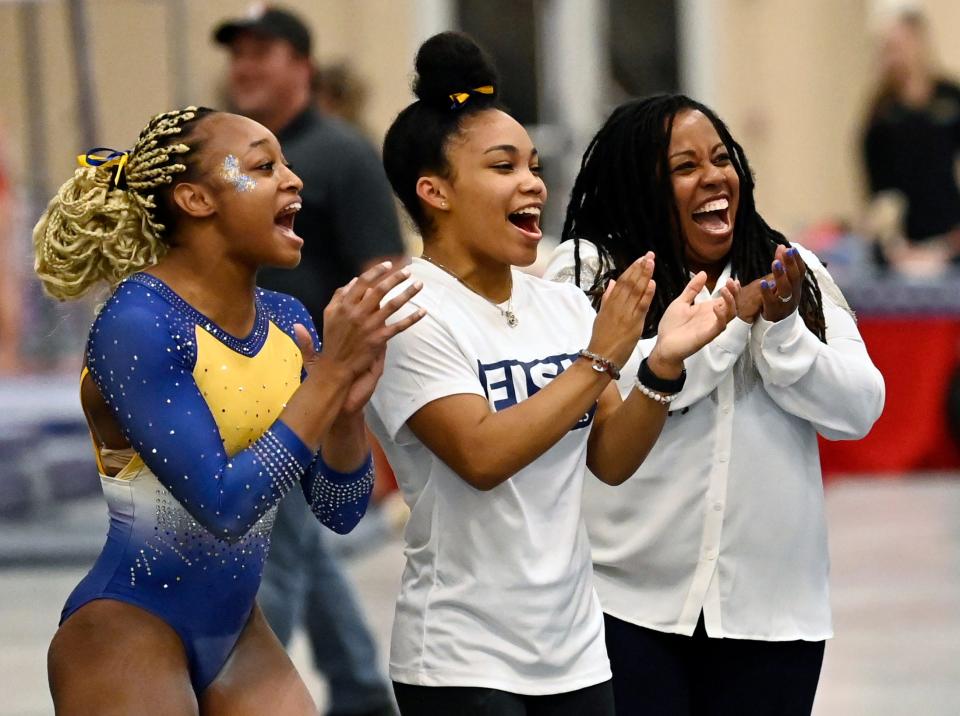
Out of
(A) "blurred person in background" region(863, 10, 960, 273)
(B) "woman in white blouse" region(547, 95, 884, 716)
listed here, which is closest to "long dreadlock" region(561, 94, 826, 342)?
(B) "woman in white blouse" region(547, 95, 884, 716)

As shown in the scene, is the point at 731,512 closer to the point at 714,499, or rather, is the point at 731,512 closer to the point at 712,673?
the point at 714,499

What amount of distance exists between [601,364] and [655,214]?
0.55 metres

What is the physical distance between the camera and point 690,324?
106 inches

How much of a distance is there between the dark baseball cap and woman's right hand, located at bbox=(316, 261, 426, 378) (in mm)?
2569

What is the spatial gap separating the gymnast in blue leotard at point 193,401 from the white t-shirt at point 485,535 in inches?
4.6

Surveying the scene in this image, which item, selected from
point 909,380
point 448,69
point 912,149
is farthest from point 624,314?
point 912,149

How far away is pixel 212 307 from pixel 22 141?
5032mm

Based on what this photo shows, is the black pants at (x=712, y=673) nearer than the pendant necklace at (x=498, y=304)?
No

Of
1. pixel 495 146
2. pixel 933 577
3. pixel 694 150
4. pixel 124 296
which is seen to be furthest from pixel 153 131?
pixel 933 577

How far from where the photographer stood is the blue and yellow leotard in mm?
2379

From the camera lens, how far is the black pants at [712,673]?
9.77ft

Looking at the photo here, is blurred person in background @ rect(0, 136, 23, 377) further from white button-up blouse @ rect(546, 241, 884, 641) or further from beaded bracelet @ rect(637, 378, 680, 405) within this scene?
beaded bracelet @ rect(637, 378, 680, 405)

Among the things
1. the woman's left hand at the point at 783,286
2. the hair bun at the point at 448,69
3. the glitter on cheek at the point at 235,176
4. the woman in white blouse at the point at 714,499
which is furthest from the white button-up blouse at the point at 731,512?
the glitter on cheek at the point at 235,176

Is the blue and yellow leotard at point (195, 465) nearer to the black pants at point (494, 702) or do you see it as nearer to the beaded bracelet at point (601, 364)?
the black pants at point (494, 702)
